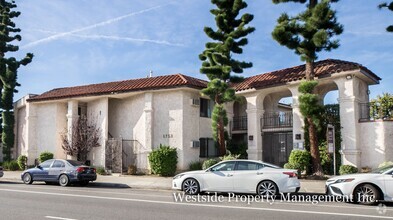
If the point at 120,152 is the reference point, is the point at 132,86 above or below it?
above

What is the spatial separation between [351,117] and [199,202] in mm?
10956

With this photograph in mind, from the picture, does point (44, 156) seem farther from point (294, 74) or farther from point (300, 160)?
point (294, 74)

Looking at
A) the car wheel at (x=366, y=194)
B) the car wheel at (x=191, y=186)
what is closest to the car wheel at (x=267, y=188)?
the car wheel at (x=191, y=186)

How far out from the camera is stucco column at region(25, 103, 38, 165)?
2791 centimetres

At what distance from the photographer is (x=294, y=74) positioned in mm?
21531

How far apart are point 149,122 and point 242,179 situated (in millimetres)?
11186

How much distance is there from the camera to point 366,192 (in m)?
11.6

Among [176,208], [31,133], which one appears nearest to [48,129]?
[31,133]

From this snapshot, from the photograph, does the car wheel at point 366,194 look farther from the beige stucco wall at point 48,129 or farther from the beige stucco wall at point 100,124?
the beige stucco wall at point 48,129

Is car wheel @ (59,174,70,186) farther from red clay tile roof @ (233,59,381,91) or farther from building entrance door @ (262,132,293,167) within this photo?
building entrance door @ (262,132,293,167)

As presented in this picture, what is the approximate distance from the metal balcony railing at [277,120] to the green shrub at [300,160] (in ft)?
10.9

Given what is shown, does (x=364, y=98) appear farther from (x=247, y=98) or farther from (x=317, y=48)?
(x=247, y=98)

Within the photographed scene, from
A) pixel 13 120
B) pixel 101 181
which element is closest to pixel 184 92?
pixel 101 181

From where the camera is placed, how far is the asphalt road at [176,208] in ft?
30.6
